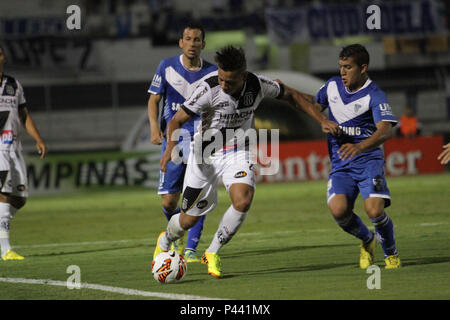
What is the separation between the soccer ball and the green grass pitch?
0.34 feet

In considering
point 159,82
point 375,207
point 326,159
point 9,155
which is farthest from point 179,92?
point 326,159

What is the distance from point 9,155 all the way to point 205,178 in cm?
303

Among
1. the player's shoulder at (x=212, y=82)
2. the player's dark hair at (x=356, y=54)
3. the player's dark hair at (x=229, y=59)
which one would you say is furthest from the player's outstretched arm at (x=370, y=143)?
the player's shoulder at (x=212, y=82)

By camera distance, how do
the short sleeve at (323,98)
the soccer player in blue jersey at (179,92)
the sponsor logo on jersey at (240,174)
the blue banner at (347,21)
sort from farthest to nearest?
the blue banner at (347,21) → the soccer player in blue jersey at (179,92) → the short sleeve at (323,98) → the sponsor logo on jersey at (240,174)

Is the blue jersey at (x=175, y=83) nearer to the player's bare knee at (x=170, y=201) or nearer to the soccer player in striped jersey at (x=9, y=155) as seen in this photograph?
the player's bare knee at (x=170, y=201)

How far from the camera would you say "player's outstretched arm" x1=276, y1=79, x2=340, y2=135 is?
758 cm

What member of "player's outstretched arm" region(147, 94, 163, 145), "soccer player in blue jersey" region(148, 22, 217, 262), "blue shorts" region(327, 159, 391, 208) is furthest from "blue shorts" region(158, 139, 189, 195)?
"blue shorts" region(327, 159, 391, 208)

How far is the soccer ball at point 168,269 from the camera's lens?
7.34 m

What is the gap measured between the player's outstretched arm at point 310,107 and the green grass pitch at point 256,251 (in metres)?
1.38

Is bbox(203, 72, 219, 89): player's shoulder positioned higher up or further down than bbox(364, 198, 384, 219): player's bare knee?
higher up

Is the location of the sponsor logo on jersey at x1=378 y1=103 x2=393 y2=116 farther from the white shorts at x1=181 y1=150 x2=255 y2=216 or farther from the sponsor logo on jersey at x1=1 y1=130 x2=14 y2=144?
the sponsor logo on jersey at x1=1 y1=130 x2=14 y2=144

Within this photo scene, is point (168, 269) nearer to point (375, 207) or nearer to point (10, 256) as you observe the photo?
point (375, 207)
